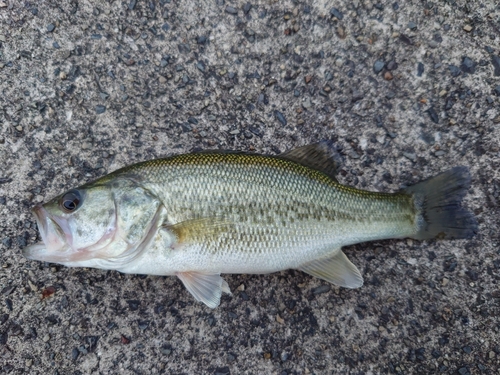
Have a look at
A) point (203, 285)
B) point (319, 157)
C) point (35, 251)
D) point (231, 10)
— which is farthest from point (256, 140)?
point (35, 251)

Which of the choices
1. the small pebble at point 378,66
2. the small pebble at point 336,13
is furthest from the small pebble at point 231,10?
the small pebble at point 378,66

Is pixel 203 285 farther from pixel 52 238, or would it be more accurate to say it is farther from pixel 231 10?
pixel 231 10

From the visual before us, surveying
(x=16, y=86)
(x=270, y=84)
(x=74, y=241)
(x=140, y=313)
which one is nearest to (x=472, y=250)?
(x=270, y=84)

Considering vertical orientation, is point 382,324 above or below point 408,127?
below

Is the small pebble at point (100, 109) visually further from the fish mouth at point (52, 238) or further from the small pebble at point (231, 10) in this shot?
the small pebble at point (231, 10)

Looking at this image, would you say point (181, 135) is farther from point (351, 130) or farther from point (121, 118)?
point (351, 130)

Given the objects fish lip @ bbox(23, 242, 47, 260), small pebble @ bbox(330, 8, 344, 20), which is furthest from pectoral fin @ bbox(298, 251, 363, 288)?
small pebble @ bbox(330, 8, 344, 20)
